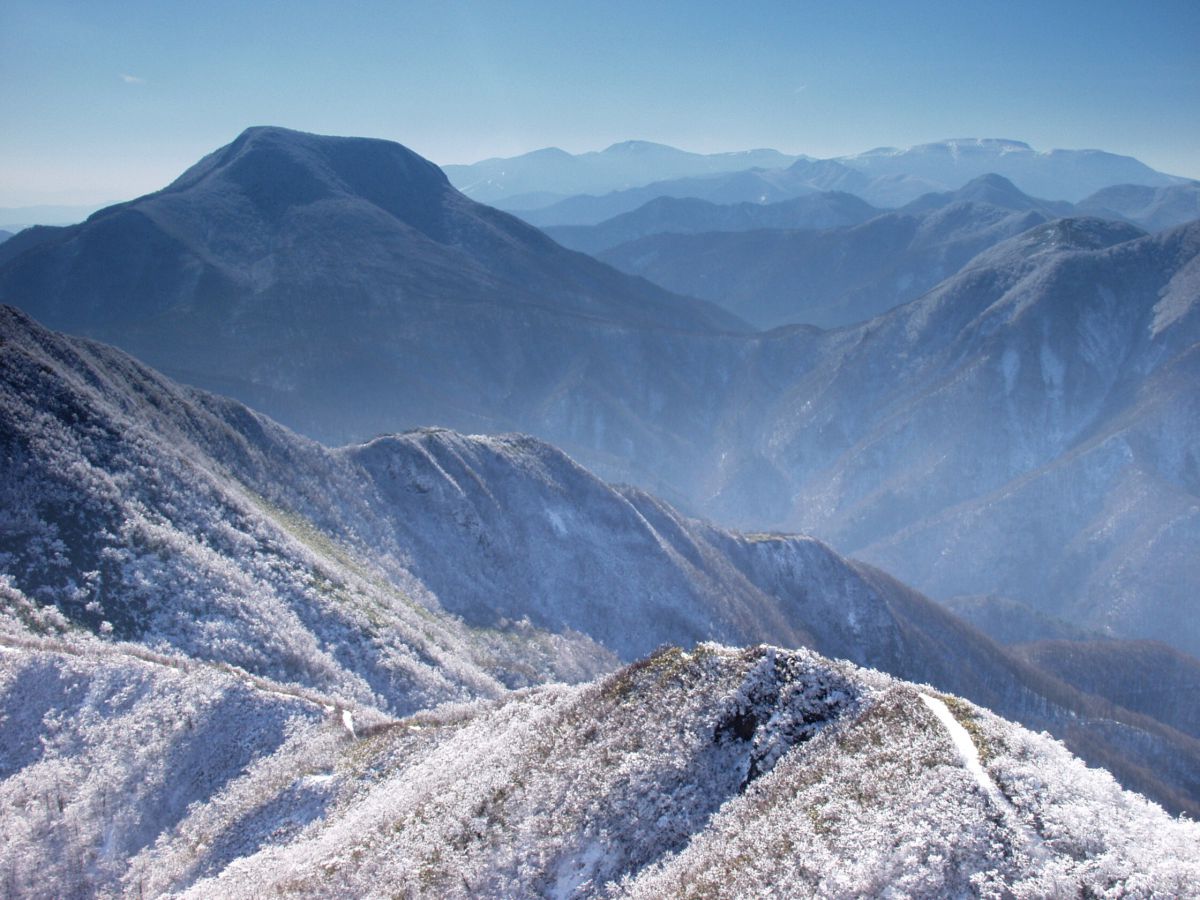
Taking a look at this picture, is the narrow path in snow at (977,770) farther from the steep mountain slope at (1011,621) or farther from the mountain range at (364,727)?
the steep mountain slope at (1011,621)

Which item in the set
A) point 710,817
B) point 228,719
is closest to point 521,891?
point 710,817

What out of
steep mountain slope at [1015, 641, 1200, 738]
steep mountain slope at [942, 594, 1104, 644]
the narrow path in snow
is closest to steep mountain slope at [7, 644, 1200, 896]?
the narrow path in snow

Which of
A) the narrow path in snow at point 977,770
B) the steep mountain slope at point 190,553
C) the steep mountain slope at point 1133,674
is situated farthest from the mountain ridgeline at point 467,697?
the steep mountain slope at point 1133,674

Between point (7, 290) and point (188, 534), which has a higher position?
point (7, 290)

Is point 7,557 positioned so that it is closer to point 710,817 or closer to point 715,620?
point 710,817

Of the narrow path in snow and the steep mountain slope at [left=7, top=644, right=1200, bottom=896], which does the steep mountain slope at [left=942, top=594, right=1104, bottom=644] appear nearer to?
the steep mountain slope at [left=7, top=644, right=1200, bottom=896]

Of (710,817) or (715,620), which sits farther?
(715,620)

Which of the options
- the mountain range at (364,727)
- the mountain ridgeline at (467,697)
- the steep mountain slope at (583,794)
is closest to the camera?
the steep mountain slope at (583,794)
